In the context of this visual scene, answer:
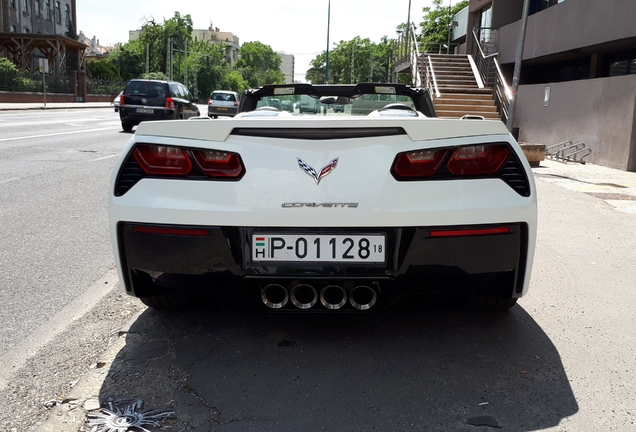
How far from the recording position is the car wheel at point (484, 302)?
3.50 meters

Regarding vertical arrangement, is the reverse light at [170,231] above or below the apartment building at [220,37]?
below

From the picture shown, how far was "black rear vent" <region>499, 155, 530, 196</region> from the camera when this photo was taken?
115 inches

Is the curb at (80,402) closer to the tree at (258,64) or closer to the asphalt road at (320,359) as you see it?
the asphalt road at (320,359)

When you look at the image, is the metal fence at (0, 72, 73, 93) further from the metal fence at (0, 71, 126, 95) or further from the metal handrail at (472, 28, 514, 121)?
the metal handrail at (472, 28, 514, 121)

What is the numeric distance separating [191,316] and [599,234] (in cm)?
478

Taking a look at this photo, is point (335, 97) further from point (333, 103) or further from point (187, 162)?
point (187, 162)

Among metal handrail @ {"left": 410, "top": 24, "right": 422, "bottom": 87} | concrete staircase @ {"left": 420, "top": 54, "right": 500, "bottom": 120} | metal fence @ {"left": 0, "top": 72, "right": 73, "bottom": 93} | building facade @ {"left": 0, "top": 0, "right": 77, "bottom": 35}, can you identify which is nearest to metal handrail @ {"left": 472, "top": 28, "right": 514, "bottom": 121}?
concrete staircase @ {"left": 420, "top": 54, "right": 500, "bottom": 120}

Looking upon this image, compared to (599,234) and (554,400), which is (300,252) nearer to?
(554,400)

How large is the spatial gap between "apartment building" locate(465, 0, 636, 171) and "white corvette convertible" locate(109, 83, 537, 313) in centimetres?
1330

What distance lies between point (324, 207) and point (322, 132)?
343mm

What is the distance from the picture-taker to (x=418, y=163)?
111 inches

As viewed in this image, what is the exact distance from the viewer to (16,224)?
6281mm

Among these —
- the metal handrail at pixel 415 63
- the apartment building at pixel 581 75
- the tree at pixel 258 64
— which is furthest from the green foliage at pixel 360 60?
the apartment building at pixel 581 75

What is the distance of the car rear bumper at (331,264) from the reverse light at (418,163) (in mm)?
246
